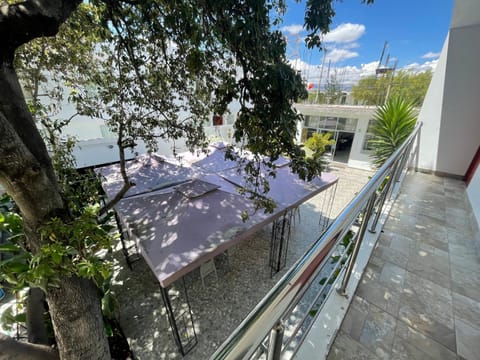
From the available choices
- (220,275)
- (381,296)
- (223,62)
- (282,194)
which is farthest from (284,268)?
(223,62)

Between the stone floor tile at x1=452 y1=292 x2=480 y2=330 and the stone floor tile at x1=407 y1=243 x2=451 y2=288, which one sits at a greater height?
the stone floor tile at x1=407 y1=243 x2=451 y2=288

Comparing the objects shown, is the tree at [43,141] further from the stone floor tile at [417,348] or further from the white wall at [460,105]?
the white wall at [460,105]

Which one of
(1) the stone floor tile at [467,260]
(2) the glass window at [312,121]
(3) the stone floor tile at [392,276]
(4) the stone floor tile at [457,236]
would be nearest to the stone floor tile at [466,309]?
(3) the stone floor tile at [392,276]

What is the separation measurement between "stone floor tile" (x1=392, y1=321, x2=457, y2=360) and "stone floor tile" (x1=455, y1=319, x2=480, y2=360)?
0.08 metres

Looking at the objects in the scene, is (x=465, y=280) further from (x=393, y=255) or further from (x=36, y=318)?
(x=36, y=318)

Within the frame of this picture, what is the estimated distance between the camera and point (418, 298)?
1496mm

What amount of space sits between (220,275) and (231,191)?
1646 mm

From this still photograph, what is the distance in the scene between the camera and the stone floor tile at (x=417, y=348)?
114 cm

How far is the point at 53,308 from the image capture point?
1.63 meters

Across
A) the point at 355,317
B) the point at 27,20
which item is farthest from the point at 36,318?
the point at 355,317

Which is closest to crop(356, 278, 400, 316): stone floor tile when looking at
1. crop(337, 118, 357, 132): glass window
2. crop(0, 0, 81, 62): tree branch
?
crop(0, 0, 81, 62): tree branch

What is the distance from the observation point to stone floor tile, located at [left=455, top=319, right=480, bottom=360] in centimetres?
114

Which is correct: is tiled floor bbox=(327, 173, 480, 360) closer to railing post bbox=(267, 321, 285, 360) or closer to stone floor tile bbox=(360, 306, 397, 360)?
stone floor tile bbox=(360, 306, 397, 360)

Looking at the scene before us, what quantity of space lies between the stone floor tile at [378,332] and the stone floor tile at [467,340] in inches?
13.2
